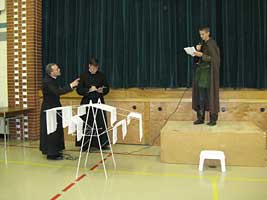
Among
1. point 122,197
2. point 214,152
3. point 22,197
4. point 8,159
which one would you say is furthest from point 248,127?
point 8,159

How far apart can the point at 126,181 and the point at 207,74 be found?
1.96 m

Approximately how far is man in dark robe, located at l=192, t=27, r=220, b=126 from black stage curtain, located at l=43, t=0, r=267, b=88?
108cm

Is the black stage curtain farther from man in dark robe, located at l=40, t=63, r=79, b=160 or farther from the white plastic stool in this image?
the white plastic stool

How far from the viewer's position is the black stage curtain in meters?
5.56

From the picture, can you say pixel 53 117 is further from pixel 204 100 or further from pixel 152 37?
pixel 152 37

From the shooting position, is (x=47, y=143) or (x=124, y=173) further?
(x=47, y=143)

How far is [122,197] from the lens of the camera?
327 cm

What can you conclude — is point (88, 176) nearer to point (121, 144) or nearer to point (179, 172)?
point (179, 172)

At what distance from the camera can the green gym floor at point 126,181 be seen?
10.9ft

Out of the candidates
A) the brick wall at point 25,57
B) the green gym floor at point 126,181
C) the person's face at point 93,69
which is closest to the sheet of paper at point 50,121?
the green gym floor at point 126,181

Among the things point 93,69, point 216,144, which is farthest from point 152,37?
point 216,144

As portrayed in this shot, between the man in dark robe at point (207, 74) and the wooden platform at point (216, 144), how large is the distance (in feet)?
1.18

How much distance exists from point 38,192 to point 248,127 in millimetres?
3038

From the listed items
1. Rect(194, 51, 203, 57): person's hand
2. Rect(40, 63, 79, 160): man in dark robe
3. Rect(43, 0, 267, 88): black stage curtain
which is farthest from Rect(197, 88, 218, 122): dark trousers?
Rect(40, 63, 79, 160): man in dark robe
